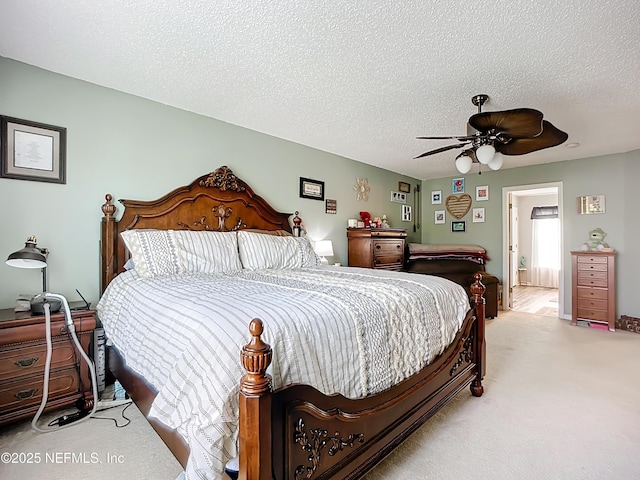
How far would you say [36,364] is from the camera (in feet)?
6.56

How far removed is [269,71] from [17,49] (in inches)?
63.9

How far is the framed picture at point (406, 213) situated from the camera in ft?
19.5

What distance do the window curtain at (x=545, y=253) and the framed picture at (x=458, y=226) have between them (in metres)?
3.06

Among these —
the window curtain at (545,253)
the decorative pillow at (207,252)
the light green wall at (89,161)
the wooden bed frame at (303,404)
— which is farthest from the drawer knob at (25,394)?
the window curtain at (545,253)

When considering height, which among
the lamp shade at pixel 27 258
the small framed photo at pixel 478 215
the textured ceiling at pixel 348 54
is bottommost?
the lamp shade at pixel 27 258

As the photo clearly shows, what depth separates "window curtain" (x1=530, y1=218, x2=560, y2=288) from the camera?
7.49 meters

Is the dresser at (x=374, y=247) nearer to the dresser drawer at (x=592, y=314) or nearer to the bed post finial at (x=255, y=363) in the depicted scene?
the dresser drawer at (x=592, y=314)

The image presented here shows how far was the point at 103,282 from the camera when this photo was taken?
259cm

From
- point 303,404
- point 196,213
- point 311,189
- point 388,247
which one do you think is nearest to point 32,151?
point 196,213

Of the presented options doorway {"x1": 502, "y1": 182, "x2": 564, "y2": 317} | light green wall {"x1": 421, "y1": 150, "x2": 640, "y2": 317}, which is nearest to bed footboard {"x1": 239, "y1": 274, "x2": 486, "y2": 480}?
light green wall {"x1": 421, "y1": 150, "x2": 640, "y2": 317}

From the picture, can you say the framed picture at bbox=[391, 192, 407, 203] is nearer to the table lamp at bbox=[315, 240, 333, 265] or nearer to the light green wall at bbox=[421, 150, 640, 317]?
the light green wall at bbox=[421, 150, 640, 317]

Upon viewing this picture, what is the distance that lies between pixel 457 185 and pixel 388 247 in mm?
2286

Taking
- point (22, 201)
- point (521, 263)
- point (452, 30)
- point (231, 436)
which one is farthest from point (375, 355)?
point (521, 263)

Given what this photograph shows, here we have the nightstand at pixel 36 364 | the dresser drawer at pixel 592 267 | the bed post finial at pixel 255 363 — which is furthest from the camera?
the dresser drawer at pixel 592 267
